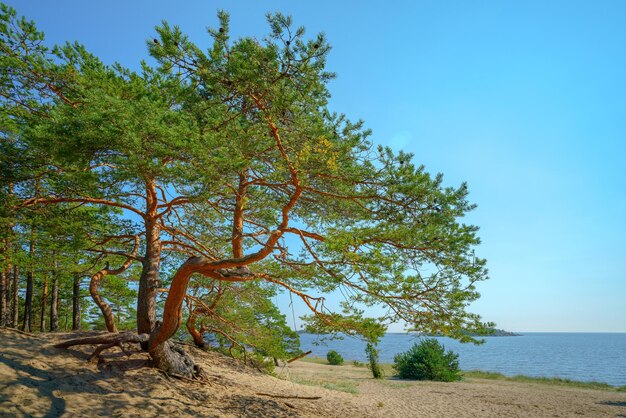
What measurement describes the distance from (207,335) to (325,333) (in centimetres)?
969

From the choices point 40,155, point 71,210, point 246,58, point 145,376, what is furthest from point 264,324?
point 246,58

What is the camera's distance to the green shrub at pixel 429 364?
19.0 metres

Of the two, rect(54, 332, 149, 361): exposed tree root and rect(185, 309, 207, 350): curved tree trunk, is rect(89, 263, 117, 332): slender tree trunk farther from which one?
rect(185, 309, 207, 350): curved tree trunk

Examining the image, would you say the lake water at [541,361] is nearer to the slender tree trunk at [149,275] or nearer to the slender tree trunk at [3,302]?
the slender tree trunk at [149,275]

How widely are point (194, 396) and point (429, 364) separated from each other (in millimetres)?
14886

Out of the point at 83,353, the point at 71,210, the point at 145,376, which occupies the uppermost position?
the point at 71,210

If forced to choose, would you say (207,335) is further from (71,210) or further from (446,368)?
(446,368)

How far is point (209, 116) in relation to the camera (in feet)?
22.1

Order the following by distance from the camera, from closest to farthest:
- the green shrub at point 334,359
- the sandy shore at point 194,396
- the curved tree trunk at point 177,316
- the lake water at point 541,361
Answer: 1. the sandy shore at point 194,396
2. the curved tree trunk at point 177,316
3. the green shrub at point 334,359
4. the lake water at point 541,361

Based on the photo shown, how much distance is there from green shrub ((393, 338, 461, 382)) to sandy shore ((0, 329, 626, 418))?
16.9 feet

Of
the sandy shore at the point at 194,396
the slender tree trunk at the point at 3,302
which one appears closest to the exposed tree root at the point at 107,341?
A: the sandy shore at the point at 194,396

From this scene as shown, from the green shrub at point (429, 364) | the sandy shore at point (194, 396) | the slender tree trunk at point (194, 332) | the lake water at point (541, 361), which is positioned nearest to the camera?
the sandy shore at point (194, 396)

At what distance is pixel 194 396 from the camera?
25.8ft

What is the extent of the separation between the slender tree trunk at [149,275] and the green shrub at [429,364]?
15210mm
